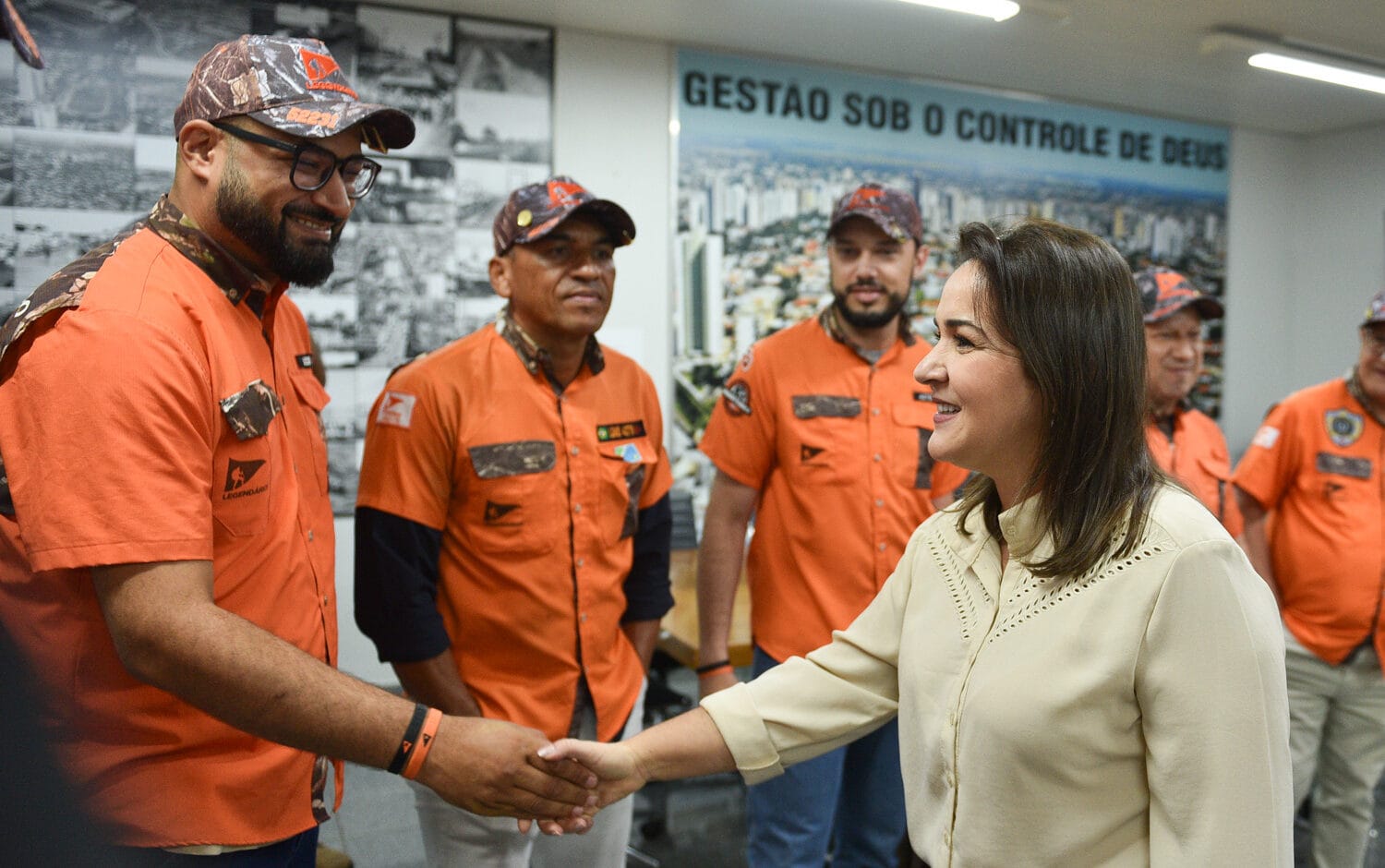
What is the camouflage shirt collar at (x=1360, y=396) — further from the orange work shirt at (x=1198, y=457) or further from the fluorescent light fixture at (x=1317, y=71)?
the fluorescent light fixture at (x=1317, y=71)

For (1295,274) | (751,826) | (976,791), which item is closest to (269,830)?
(976,791)

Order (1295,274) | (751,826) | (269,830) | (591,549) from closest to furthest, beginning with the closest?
(269,830) < (591,549) < (751,826) < (1295,274)

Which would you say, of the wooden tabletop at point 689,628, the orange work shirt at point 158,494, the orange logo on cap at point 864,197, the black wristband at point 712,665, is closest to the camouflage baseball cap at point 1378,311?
the orange logo on cap at point 864,197

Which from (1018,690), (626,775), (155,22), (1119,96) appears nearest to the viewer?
(1018,690)

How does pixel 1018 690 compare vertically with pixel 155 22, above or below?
below

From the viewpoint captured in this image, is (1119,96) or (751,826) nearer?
(751,826)

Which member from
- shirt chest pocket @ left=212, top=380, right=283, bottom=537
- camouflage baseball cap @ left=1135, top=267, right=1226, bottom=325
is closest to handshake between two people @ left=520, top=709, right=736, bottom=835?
shirt chest pocket @ left=212, top=380, right=283, bottom=537

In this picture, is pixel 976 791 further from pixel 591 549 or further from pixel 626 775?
pixel 591 549

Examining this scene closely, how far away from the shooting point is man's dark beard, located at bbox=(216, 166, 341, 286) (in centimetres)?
156

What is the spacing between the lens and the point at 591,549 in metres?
2.14

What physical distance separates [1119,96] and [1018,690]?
19.7ft

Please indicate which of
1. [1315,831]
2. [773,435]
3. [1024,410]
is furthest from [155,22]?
[1315,831]

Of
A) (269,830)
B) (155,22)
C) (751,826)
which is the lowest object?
(751,826)

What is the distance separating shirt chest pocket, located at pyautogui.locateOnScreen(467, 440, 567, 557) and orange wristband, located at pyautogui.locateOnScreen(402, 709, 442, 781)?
547mm
